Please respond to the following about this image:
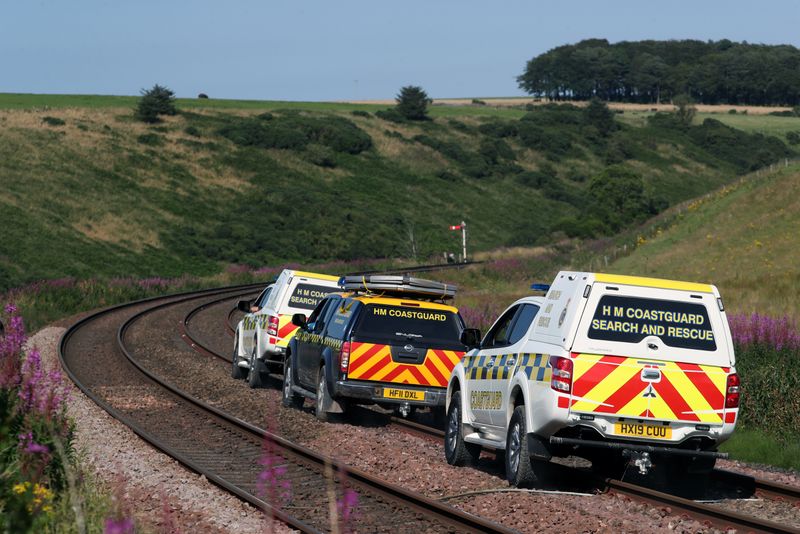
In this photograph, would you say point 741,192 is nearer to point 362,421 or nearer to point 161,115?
point 362,421

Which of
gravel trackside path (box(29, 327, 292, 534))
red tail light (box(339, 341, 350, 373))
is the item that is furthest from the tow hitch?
red tail light (box(339, 341, 350, 373))

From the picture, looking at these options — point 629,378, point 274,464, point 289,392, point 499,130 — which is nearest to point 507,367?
point 629,378

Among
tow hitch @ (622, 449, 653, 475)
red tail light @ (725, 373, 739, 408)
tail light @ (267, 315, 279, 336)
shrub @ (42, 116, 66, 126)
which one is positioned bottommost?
tail light @ (267, 315, 279, 336)

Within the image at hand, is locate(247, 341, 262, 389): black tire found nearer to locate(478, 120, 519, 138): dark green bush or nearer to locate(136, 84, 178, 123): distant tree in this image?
locate(136, 84, 178, 123): distant tree

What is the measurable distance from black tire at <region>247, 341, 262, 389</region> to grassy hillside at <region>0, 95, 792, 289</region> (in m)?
28.3

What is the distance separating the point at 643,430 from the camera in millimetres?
11680

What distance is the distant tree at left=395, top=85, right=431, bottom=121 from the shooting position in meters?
128

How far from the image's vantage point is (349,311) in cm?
1778

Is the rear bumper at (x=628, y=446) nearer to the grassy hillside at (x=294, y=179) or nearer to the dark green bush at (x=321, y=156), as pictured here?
the grassy hillside at (x=294, y=179)

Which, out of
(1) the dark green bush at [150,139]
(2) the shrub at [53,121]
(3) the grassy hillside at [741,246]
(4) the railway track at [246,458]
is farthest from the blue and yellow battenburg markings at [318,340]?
(2) the shrub at [53,121]

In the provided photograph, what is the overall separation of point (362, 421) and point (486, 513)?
298 inches

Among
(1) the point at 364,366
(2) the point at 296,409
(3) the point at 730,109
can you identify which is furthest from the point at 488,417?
(3) the point at 730,109

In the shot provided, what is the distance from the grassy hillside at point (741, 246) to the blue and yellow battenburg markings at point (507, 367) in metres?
16.6

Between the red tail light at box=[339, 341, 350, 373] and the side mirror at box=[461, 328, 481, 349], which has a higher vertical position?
the side mirror at box=[461, 328, 481, 349]
